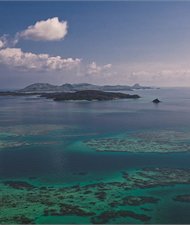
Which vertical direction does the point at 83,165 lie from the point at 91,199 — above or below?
above

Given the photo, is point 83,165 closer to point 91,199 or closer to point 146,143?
point 91,199

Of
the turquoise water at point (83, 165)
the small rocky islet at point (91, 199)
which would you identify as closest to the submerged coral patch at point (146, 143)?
the turquoise water at point (83, 165)

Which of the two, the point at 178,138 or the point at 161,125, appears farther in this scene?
the point at 161,125

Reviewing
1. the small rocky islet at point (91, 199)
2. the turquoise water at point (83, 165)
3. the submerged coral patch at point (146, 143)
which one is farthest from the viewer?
the submerged coral patch at point (146, 143)

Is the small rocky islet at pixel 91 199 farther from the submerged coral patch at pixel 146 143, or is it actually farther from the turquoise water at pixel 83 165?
the submerged coral patch at pixel 146 143

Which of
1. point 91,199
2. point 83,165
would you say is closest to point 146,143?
point 83,165

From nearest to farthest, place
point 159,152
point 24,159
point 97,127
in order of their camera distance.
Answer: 1. point 24,159
2. point 159,152
3. point 97,127

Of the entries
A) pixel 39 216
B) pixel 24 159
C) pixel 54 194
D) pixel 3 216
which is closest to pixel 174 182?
pixel 54 194

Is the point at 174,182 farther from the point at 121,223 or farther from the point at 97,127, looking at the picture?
the point at 97,127
